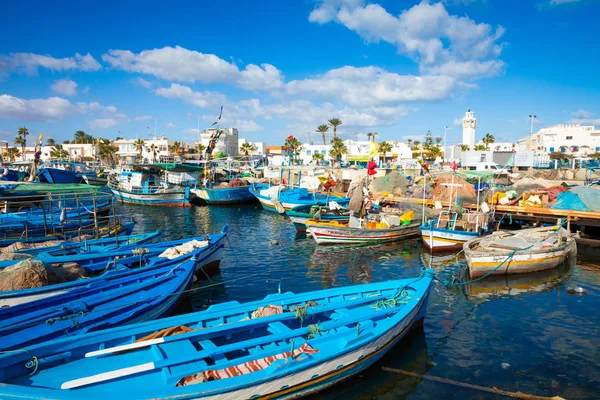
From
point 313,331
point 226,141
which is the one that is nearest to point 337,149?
point 226,141

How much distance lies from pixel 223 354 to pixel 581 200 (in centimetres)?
2528

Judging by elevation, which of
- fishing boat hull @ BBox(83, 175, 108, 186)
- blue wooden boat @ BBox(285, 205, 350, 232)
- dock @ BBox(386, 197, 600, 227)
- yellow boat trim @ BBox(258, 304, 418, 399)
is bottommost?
yellow boat trim @ BBox(258, 304, 418, 399)

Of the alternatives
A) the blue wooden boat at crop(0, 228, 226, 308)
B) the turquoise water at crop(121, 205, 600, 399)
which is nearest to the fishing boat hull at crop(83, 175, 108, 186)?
the turquoise water at crop(121, 205, 600, 399)

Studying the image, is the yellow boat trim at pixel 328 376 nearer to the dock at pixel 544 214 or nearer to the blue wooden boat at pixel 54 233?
the blue wooden boat at pixel 54 233

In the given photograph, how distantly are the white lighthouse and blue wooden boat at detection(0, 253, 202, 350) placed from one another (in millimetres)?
100320

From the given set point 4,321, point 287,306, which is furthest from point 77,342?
point 287,306

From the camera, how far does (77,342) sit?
7.20 m

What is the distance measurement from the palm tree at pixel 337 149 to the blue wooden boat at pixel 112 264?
6454 centimetres

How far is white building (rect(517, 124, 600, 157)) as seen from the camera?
80000mm

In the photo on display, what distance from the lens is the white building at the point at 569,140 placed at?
3150 inches

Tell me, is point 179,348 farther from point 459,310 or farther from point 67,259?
point 459,310

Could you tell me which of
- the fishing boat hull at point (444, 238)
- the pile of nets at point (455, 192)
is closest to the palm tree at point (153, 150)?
the pile of nets at point (455, 192)

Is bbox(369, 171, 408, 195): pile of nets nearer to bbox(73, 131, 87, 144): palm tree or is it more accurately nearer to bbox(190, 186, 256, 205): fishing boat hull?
bbox(190, 186, 256, 205): fishing boat hull

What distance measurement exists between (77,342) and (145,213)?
3184 centimetres
